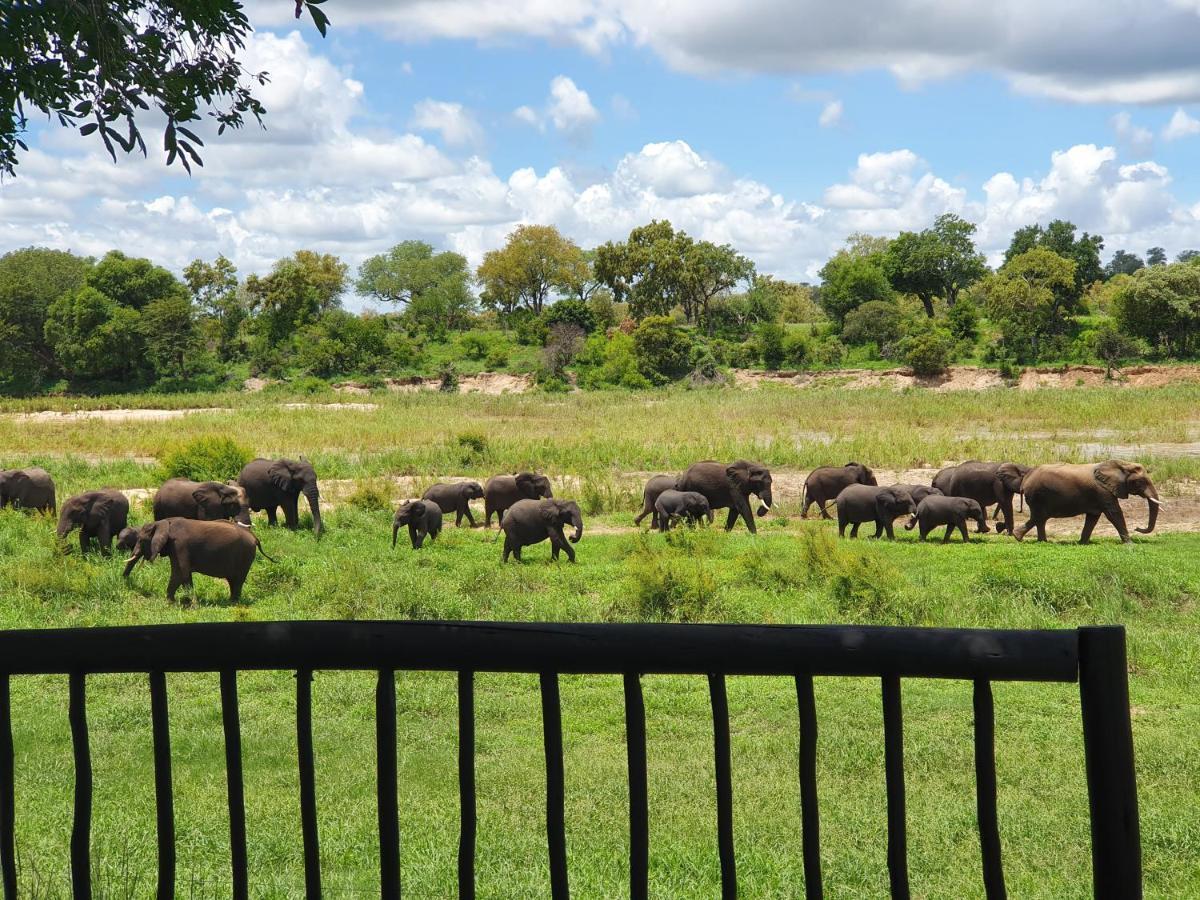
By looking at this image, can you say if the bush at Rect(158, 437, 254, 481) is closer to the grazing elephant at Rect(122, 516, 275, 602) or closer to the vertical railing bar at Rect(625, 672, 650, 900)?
the grazing elephant at Rect(122, 516, 275, 602)

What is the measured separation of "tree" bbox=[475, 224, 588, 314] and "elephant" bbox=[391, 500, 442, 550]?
76.8m

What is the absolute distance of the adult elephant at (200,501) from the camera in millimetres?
16609

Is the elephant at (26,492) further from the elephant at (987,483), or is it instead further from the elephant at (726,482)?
the elephant at (987,483)

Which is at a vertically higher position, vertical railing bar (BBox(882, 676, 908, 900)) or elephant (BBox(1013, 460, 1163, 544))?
vertical railing bar (BBox(882, 676, 908, 900))

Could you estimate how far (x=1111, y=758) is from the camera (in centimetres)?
270

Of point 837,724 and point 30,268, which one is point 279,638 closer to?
point 837,724

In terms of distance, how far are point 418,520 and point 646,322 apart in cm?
5007

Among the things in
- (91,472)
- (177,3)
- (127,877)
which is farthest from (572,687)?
(91,472)

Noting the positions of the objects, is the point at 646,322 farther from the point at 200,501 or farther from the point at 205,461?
the point at 200,501

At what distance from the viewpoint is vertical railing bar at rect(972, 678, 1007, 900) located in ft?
9.45

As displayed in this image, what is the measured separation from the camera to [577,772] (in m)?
7.70

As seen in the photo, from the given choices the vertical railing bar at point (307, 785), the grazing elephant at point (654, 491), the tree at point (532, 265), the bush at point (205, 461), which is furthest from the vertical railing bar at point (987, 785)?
the tree at point (532, 265)

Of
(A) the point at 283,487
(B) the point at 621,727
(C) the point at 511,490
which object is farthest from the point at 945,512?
(A) the point at 283,487

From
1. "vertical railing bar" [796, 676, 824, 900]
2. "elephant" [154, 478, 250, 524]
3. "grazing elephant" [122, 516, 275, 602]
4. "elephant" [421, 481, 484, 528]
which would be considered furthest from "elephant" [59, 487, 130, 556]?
"vertical railing bar" [796, 676, 824, 900]
